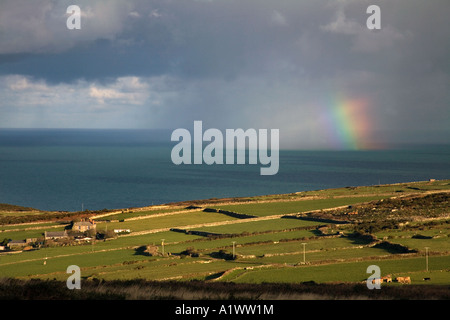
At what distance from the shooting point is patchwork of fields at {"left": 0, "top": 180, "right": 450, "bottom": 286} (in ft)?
103

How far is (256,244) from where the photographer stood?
140 ft

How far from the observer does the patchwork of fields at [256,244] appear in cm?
3141

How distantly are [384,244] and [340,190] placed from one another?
44124 millimetres

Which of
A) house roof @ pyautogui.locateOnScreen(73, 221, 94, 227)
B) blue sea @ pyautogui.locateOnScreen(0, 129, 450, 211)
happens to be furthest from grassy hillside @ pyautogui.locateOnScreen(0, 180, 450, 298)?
blue sea @ pyautogui.locateOnScreen(0, 129, 450, 211)

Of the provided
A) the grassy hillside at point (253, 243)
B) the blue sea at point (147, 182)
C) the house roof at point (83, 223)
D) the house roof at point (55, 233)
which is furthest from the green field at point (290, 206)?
the blue sea at point (147, 182)

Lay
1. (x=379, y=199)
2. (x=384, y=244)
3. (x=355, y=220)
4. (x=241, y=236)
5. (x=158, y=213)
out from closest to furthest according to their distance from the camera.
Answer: (x=384, y=244) < (x=241, y=236) < (x=355, y=220) < (x=158, y=213) < (x=379, y=199)

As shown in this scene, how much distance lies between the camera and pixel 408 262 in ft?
110

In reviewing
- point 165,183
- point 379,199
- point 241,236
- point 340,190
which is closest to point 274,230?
point 241,236

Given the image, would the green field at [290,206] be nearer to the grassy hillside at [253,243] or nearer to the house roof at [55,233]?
the grassy hillside at [253,243]

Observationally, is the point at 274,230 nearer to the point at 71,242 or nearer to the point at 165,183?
the point at 71,242

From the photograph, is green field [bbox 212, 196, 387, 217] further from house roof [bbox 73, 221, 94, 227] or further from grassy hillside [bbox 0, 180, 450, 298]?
house roof [bbox 73, 221, 94, 227]

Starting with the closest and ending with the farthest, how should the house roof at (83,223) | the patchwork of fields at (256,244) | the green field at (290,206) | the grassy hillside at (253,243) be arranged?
the grassy hillside at (253,243)
the patchwork of fields at (256,244)
the house roof at (83,223)
the green field at (290,206)

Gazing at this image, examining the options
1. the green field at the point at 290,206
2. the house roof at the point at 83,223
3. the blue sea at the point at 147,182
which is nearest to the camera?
the house roof at the point at 83,223

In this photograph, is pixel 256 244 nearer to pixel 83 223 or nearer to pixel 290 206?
pixel 83 223
